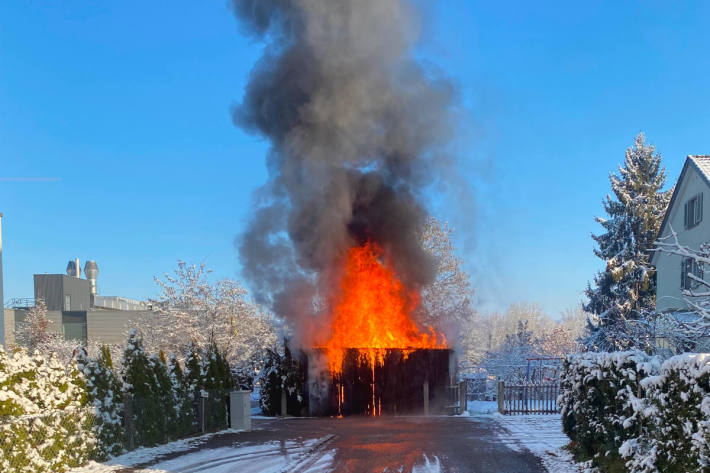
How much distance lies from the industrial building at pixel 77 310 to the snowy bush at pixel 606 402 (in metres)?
49.4

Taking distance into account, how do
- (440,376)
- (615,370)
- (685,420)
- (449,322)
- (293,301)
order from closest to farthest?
(685,420) → (615,370) → (440,376) → (293,301) → (449,322)

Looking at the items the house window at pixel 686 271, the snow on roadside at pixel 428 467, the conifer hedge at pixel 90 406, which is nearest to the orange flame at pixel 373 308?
the conifer hedge at pixel 90 406

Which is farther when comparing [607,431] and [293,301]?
[293,301]

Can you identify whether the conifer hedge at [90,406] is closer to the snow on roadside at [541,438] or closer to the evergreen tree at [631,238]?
the snow on roadside at [541,438]

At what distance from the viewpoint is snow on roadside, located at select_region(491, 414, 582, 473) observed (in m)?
10.1

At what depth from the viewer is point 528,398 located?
18.7 meters

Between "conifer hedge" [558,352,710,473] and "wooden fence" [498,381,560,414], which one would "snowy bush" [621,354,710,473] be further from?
"wooden fence" [498,381,560,414]

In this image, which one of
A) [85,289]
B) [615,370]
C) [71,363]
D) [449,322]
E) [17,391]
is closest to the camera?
[615,370]

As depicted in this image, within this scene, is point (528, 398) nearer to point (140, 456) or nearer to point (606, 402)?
point (606, 402)

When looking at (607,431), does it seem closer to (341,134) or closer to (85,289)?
(341,134)

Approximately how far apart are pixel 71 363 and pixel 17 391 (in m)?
1.58

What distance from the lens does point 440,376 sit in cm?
1988

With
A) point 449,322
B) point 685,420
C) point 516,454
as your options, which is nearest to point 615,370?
point 685,420

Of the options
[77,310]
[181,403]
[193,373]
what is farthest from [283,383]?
[77,310]
